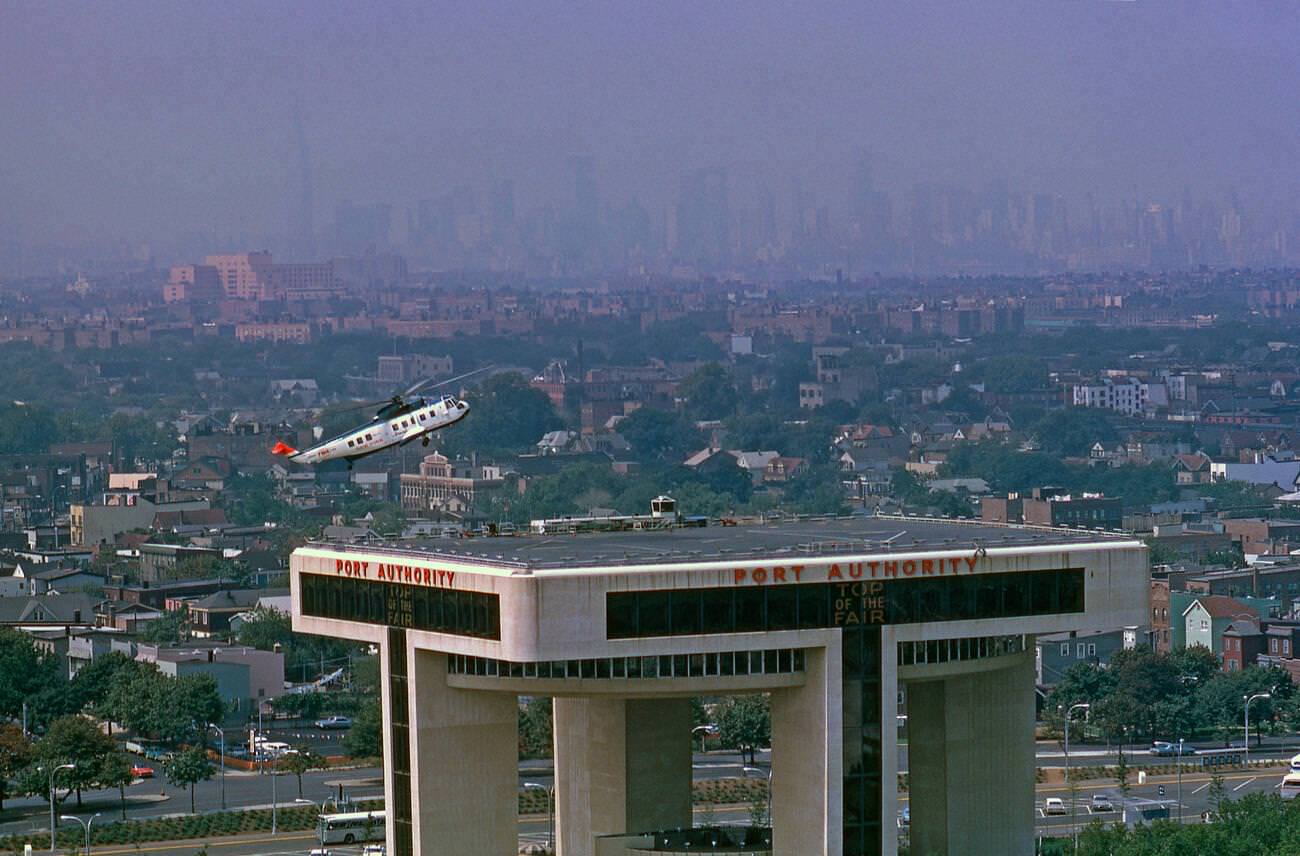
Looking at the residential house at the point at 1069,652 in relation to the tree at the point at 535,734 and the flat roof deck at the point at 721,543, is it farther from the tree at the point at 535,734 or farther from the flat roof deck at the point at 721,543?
the flat roof deck at the point at 721,543

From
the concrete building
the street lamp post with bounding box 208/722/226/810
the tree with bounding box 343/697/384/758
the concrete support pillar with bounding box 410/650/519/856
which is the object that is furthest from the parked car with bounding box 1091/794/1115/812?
the concrete support pillar with bounding box 410/650/519/856

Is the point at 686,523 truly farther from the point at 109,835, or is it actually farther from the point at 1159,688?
the point at 1159,688

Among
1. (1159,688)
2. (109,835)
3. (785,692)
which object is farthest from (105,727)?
(785,692)

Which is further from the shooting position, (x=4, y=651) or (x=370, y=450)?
(x=4, y=651)

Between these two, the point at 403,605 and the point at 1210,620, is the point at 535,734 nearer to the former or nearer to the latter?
the point at 1210,620

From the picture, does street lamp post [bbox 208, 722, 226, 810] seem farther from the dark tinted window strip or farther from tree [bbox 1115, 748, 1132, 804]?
the dark tinted window strip

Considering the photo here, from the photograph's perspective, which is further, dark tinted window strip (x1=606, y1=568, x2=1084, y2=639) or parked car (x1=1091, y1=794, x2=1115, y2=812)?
parked car (x1=1091, y1=794, x2=1115, y2=812)
